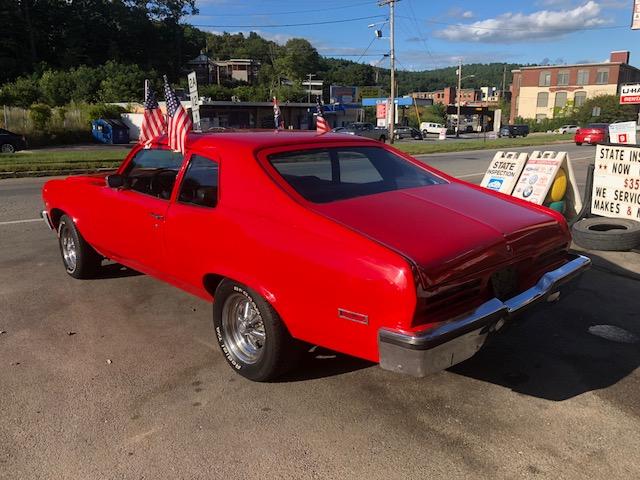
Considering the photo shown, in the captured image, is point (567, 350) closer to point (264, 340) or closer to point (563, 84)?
point (264, 340)

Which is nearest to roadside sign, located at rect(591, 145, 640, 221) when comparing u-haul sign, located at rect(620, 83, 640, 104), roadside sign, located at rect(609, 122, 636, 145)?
roadside sign, located at rect(609, 122, 636, 145)

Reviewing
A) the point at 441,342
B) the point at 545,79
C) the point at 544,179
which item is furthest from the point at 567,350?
the point at 545,79

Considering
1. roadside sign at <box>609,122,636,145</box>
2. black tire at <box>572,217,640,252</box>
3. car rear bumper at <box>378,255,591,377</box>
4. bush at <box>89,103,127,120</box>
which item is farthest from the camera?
bush at <box>89,103,127,120</box>

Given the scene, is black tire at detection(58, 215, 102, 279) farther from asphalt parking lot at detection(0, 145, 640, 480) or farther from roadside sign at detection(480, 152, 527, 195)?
roadside sign at detection(480, 152, 527, 195)

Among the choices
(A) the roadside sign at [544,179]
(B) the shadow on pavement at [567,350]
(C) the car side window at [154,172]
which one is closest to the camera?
(B) the shadow on pavement at [567,350]

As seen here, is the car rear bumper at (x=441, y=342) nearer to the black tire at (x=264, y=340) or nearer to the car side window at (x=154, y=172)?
the black tire at (x=264, y=340)

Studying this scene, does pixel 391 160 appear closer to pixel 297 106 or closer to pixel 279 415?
pixel 279 415

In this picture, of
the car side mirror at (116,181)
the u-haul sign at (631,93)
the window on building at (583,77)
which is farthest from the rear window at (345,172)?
the window on building at (583,77)

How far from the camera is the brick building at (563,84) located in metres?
102

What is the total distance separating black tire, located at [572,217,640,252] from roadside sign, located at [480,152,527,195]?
125 centimetres

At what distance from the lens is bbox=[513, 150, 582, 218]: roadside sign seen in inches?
288

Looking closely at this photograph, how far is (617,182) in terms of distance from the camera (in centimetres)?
729

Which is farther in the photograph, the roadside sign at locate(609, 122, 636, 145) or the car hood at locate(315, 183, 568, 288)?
the roadside sign at locate(609, 122, 636, 145)

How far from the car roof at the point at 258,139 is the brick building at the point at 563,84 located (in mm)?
107619
